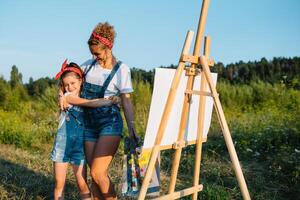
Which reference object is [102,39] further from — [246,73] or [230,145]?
[246,73]

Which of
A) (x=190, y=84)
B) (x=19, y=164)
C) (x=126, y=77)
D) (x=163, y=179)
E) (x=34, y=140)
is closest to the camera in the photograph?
(x=190, y=84)

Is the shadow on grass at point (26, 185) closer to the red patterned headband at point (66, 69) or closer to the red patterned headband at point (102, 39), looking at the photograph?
the red patterned headband at point (66, 69)

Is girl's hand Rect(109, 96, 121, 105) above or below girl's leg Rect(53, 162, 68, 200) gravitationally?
above

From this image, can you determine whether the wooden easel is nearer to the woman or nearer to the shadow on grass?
the woman

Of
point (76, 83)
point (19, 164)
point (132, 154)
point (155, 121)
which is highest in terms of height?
point (76, 83)

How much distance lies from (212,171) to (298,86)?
601 cm

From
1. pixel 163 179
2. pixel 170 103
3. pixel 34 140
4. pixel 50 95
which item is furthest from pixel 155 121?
pixel 50 95

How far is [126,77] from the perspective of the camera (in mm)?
3018

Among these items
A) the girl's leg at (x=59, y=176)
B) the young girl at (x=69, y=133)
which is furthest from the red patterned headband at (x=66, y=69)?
the girl's leg at (x=59, y=176)

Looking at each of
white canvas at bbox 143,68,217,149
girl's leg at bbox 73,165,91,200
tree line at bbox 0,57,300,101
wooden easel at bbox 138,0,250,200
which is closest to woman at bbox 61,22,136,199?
girl's leg at bbox 73,165,91,200

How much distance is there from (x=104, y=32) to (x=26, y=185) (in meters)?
2.21

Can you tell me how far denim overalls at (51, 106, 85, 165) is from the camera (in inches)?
123

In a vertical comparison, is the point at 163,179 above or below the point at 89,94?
below

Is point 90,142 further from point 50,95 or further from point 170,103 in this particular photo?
point 50,95
